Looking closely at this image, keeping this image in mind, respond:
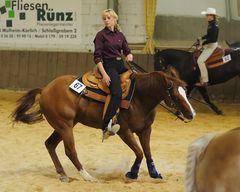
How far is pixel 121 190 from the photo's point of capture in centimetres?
616

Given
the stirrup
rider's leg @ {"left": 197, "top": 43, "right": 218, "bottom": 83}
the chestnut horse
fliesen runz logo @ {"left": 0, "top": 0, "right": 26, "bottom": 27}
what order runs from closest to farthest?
the chestnut horse, the stirrup, rider's leg @ {"left": 197, "top": 43, "right": 218, "bottom": 83}, fliesen runz logo @ {"left": 0, "top": 0, "right": 26, "bottom": 27}

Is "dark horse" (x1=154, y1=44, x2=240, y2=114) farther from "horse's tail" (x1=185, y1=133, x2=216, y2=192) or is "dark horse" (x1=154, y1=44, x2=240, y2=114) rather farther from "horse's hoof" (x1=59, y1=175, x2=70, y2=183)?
"horse's tail" (x1=185, y1=133, x2=216, y2=192)

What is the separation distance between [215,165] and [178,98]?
3.30 meters

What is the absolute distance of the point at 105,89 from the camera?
21.9 feet

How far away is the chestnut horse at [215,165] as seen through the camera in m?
3.09

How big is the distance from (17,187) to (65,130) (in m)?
0.87

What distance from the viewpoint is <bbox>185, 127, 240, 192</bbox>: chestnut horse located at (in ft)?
10.1

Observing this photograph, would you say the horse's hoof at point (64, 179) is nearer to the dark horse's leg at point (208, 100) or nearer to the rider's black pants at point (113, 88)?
the rider's black pants at point (113, 88)

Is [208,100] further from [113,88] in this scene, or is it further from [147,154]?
[113,88]

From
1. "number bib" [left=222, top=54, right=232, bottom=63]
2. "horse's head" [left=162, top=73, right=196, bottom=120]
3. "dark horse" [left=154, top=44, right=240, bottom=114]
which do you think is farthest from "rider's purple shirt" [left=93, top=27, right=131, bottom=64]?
"number bib" [left=222, top=54, right=232, bottom=63]

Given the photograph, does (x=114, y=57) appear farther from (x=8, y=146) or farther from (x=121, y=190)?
(x=8, y=146)

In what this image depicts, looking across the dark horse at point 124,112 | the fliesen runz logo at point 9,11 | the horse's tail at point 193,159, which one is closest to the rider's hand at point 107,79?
the dark horse at point 124,112

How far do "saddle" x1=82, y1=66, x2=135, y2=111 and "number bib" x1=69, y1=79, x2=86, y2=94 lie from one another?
0.06 m

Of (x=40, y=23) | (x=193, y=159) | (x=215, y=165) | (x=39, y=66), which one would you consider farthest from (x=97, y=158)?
(x=40, y=23)
